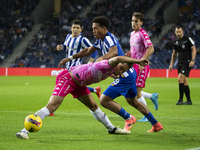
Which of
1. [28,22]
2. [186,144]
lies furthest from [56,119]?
[28,22]

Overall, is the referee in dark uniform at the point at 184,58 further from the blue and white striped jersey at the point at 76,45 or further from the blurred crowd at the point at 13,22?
the blurred crowd at the point at 13,22

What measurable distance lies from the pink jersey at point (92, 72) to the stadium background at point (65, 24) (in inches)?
931

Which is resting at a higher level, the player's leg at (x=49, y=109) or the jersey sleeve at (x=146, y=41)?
the jersey sleeve at (x=146, y=41)

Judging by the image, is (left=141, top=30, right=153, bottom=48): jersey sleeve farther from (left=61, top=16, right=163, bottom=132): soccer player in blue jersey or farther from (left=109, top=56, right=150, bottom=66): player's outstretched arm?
(left=109, top=56, right=150, bottom=66): player's outstretched arm

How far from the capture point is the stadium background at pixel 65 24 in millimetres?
30719

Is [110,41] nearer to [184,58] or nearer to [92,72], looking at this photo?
[92,72]

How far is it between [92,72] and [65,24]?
3094cm

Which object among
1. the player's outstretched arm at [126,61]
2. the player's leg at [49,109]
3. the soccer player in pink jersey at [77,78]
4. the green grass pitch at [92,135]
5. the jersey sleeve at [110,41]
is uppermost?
the jersey sleeve at [110,41]

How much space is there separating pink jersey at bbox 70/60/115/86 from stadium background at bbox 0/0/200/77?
2365 centimetres

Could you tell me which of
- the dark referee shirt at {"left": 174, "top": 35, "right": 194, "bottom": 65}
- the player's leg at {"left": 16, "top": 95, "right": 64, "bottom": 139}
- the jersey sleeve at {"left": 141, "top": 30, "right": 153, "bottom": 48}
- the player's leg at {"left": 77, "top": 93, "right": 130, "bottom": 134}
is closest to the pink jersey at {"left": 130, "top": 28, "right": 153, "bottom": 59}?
the jersey sleeve at {"left": 141, "top": 30, "right": 153, "bottom": 48}

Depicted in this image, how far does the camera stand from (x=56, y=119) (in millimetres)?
7211

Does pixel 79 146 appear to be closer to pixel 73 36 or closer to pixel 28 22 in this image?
pixel 73 36

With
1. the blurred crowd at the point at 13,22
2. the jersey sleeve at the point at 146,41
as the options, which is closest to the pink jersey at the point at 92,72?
the jersey sleeve at the point at 146,41

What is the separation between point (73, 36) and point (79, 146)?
4.65 metres
